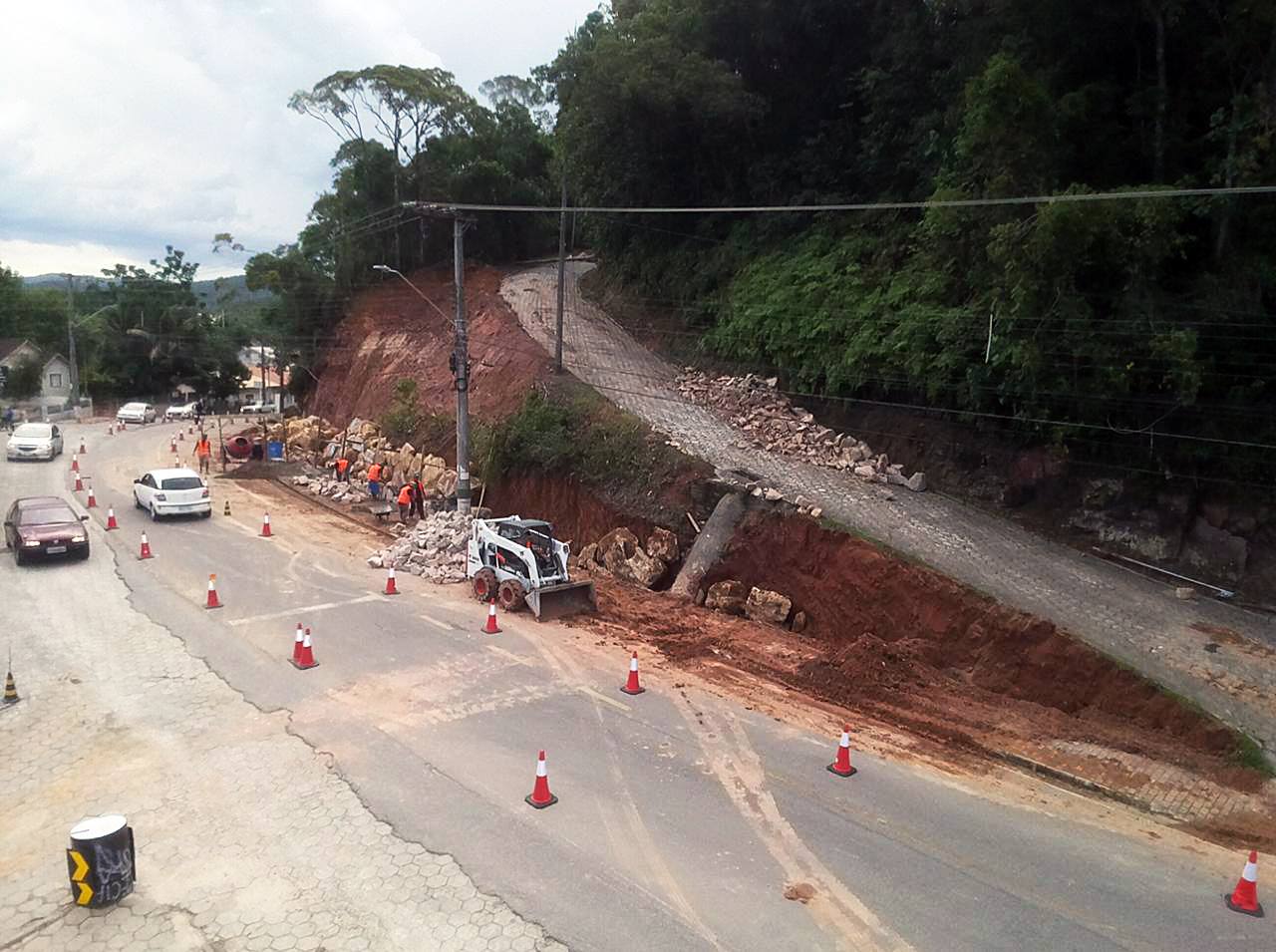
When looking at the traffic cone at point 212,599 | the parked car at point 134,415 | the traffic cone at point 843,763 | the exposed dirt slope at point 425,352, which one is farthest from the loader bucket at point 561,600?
the parked car at point 134,415

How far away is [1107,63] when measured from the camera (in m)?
16.7

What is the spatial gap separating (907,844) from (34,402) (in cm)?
7125

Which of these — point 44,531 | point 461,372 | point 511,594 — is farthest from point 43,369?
point 511,594

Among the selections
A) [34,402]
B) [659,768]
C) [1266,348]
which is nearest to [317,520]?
[659,768]

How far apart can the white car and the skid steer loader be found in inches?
435

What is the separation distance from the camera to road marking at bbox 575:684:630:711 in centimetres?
1144

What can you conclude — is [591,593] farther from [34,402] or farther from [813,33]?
[34,402]

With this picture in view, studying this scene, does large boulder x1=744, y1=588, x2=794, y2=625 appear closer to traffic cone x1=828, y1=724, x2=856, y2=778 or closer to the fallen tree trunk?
the fallen tree trunk

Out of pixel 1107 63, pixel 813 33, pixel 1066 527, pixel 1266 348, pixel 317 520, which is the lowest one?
pixel 317 520

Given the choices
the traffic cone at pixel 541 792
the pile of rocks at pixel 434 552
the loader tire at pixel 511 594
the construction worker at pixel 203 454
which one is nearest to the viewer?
the traffic cone at pixel 541 792

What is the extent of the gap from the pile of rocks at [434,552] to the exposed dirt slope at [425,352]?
573cm

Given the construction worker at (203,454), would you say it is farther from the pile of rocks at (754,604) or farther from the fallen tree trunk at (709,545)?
the pile of rocks at (754,604)

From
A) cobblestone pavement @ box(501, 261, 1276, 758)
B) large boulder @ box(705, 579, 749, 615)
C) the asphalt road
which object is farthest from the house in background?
large boulder @ box(705, 579, 749, 615)

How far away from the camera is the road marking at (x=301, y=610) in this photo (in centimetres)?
1496
